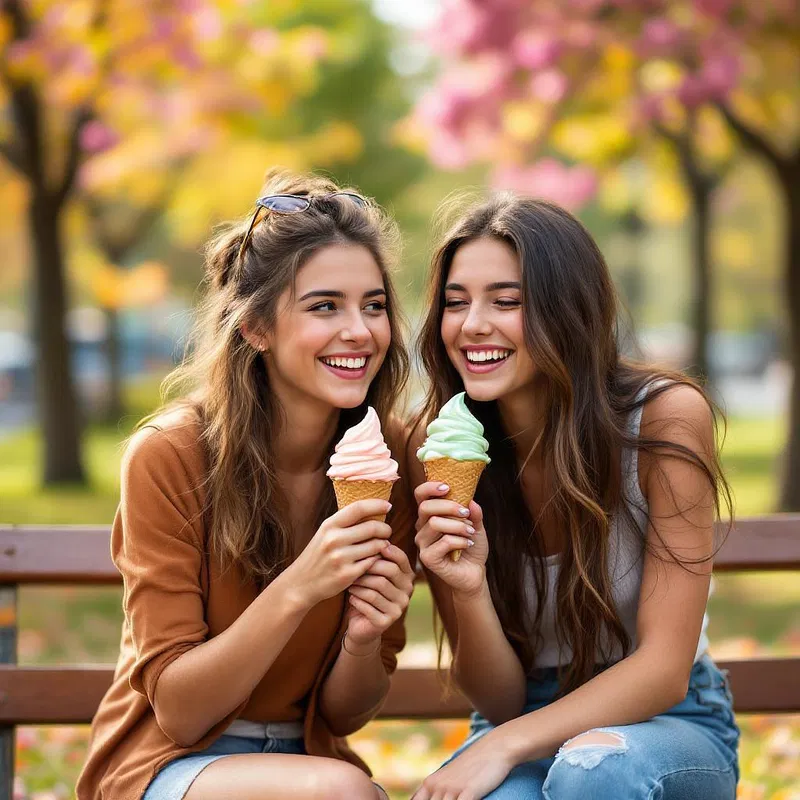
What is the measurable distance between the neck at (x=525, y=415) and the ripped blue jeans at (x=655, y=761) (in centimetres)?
75

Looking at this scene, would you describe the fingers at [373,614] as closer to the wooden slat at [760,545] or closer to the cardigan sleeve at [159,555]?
the cardigan sleeve at [159,555]

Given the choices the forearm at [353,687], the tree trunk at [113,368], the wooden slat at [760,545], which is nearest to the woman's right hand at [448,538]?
the forearm at [353,687]

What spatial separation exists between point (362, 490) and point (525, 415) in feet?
2.37

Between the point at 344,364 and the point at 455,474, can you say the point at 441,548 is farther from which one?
the point at 344,364

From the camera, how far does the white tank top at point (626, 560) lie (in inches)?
134

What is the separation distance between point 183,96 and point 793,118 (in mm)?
6804

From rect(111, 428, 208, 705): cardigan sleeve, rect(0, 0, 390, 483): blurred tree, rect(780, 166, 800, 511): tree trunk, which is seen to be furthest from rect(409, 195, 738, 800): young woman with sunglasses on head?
rect(0, 0, 390, 483): blurred tree

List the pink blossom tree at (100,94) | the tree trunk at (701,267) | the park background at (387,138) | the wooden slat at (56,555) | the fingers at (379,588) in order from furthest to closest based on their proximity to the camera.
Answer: the tree trunk at (701,267)
the pink blossom tree at (100,94)
the park background at (387,138)
the wooden slat at (56,555)
the fingers at (379,588)

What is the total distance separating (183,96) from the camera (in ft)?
39.8

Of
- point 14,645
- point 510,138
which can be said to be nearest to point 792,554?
point 14,645

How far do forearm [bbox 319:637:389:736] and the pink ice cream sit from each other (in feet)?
1.65

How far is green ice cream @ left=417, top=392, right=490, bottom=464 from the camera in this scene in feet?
10.2

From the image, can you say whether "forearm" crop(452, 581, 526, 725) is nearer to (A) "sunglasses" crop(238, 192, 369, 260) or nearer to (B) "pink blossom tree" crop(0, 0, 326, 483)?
(A) "sunglasses" crop(238, 192, 369, 260)

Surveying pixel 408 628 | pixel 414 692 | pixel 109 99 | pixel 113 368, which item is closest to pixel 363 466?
pixel 414 692
